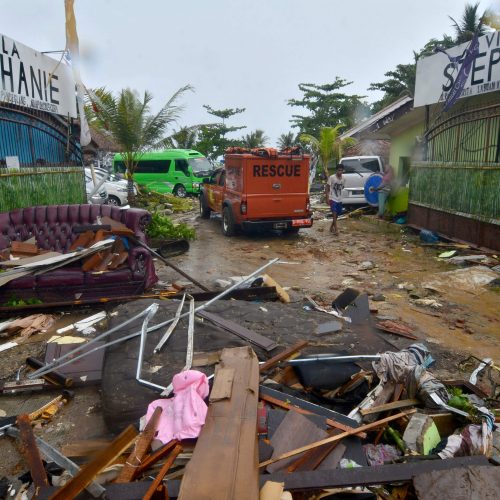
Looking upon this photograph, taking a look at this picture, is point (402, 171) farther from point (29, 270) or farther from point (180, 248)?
point (29, 270)

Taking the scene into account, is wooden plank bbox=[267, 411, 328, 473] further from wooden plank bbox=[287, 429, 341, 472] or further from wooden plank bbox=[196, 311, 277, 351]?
wooden plank bbox=[196, 311, 277, 351]

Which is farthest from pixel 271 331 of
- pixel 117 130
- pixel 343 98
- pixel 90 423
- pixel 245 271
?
pixel 343 98

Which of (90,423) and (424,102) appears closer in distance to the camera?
(90,423)

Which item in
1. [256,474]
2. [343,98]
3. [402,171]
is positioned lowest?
[256,474]

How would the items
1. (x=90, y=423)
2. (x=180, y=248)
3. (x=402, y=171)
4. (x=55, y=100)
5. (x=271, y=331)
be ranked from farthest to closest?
(x=402, y=171), (x=180, y=248), (x=55, y=100), (x=271, y=331), (x=90, y=423)

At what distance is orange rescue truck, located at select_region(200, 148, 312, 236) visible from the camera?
1133 cm

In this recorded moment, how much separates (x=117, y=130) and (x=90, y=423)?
484 inches

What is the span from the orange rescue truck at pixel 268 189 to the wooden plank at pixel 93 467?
29.1 feet

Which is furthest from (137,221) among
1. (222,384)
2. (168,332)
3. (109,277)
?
(222,384)

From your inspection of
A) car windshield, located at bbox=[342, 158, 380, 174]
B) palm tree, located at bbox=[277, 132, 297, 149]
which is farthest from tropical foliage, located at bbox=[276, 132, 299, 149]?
car windshield, located at bbox=[342, 158, 380, 174]

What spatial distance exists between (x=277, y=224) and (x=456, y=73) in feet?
17.7

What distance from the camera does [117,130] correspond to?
1451cm

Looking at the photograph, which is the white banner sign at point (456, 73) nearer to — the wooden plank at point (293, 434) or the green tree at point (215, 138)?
the wooden plank at point (293, 434)

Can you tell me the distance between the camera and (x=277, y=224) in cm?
1180
